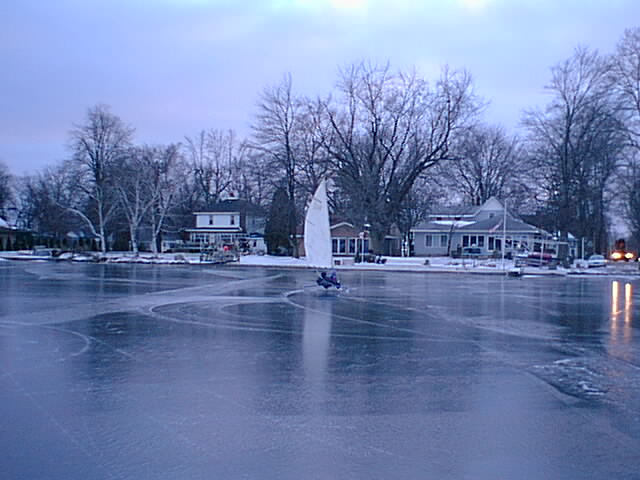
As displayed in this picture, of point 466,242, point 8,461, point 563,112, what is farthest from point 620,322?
Result: point 466,242

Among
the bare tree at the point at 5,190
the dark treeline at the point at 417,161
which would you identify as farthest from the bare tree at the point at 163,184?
the bare tree at the point at 5,190

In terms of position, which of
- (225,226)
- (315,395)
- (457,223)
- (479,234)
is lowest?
(315,395)

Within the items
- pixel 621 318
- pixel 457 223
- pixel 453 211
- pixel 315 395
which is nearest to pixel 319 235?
pixel 621 318

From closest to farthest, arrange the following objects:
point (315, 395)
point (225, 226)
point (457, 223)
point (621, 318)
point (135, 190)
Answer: point (315, 395) → point (621, 318) → point (135, 190) → point (457, 223) → point (225, 226)

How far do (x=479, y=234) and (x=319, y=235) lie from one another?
45837mm

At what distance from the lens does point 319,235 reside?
1089 inches

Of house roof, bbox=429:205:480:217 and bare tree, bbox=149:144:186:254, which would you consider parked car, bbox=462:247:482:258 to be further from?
bare tree, bbox=149:144:186:254

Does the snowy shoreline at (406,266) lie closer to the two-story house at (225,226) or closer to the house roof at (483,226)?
the house roof at (483,226)

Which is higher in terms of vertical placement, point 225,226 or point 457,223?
point 457,223

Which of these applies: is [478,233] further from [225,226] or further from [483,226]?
[225,226]

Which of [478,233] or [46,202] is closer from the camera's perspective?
[478,233]

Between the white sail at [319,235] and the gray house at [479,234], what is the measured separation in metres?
40.0

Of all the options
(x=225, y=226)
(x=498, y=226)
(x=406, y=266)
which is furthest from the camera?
(x=225, y=226)

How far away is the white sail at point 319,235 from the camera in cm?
2764
